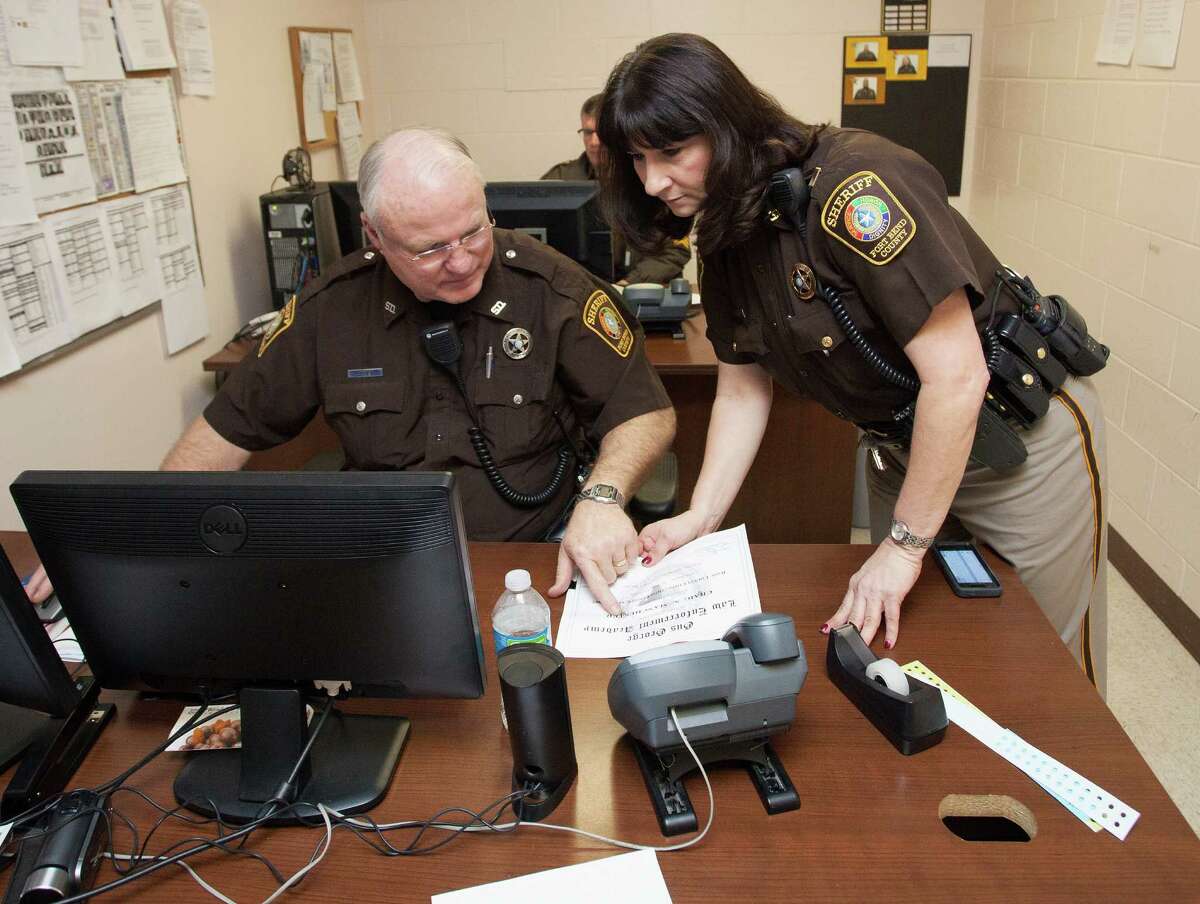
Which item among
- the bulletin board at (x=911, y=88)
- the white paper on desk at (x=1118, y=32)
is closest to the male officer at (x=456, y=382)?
the white paper on desk at (x=1118, y=32)

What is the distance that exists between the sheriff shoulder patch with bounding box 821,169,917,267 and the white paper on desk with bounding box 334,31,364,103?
3.01 meters

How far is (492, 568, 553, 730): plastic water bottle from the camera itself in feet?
3.61

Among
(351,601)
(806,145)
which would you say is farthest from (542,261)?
(351,601)

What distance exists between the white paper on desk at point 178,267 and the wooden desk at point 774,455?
0.35ft

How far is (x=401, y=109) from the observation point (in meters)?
4.16

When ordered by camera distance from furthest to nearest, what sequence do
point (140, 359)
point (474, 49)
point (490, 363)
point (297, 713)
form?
point (474, 49) → point (140, 359) → point (490, 363) → point (297, 713)

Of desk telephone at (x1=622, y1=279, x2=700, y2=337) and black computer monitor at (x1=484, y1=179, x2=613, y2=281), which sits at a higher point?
black computer monitor at (x1=484, y1=179, x2=613, y2=281)

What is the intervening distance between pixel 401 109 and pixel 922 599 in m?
3.58

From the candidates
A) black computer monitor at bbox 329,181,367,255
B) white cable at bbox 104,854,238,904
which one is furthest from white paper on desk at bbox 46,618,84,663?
Answer: black computer monitor at bbox 329,181,367,255

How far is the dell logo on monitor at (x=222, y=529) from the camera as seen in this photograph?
0.92m

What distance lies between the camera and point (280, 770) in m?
1.01

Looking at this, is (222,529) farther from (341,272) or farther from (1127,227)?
(1127,227)

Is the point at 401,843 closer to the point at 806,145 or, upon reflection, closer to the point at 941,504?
the point at 941,504

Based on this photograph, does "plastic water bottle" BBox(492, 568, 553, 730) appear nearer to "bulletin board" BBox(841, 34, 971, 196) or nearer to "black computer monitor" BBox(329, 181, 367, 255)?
"black computer monitor" BBox(329, 181, 367, 255)
